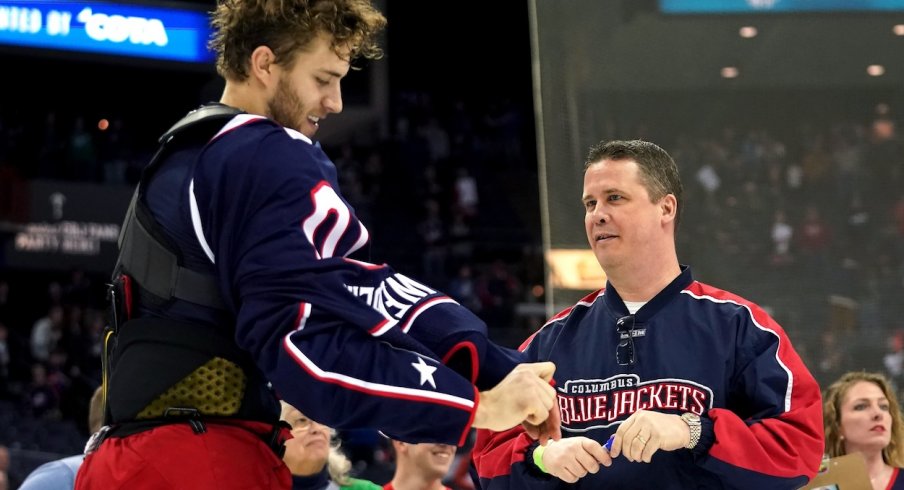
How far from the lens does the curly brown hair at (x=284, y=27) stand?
193cm

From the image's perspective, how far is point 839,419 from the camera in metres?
4.16

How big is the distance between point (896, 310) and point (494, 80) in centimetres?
1198

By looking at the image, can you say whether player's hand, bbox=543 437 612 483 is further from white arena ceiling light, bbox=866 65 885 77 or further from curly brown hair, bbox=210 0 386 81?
white arena ceiling light, bbox=866 65 885 77

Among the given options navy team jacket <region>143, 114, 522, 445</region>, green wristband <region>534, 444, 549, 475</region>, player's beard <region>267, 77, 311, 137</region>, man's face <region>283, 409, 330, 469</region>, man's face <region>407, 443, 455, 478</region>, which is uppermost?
player's beard <region>267, 77, 311, 137</region>

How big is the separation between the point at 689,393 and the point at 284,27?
1.19 metres

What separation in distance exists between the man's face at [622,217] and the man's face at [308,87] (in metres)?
0.86

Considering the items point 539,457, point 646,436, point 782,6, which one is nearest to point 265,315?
point 646,436

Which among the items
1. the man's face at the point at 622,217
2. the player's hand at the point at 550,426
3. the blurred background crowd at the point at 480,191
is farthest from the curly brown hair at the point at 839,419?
the player's hand at the point at 550,426

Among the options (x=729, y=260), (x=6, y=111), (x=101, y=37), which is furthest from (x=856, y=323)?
(x=6, y=111)

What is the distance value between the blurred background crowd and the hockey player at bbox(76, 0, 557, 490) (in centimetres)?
312

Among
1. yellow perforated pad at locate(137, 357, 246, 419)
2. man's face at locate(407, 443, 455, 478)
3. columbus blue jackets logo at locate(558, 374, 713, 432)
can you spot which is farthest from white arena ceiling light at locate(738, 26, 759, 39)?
yellow perforated pad at locate(137, 357, 246, 419)

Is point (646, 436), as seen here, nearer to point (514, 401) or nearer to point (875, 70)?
point (514, 401)

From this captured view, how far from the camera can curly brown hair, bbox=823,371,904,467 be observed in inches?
162

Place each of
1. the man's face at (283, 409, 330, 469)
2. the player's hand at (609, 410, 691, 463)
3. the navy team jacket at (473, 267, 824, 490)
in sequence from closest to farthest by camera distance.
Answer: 1. the player's hand at (609, 410, 691, 463)
2. the navy team jacket at (473, 267, 824, 490)
3. the man's face at (283, 409, 330, 469)
